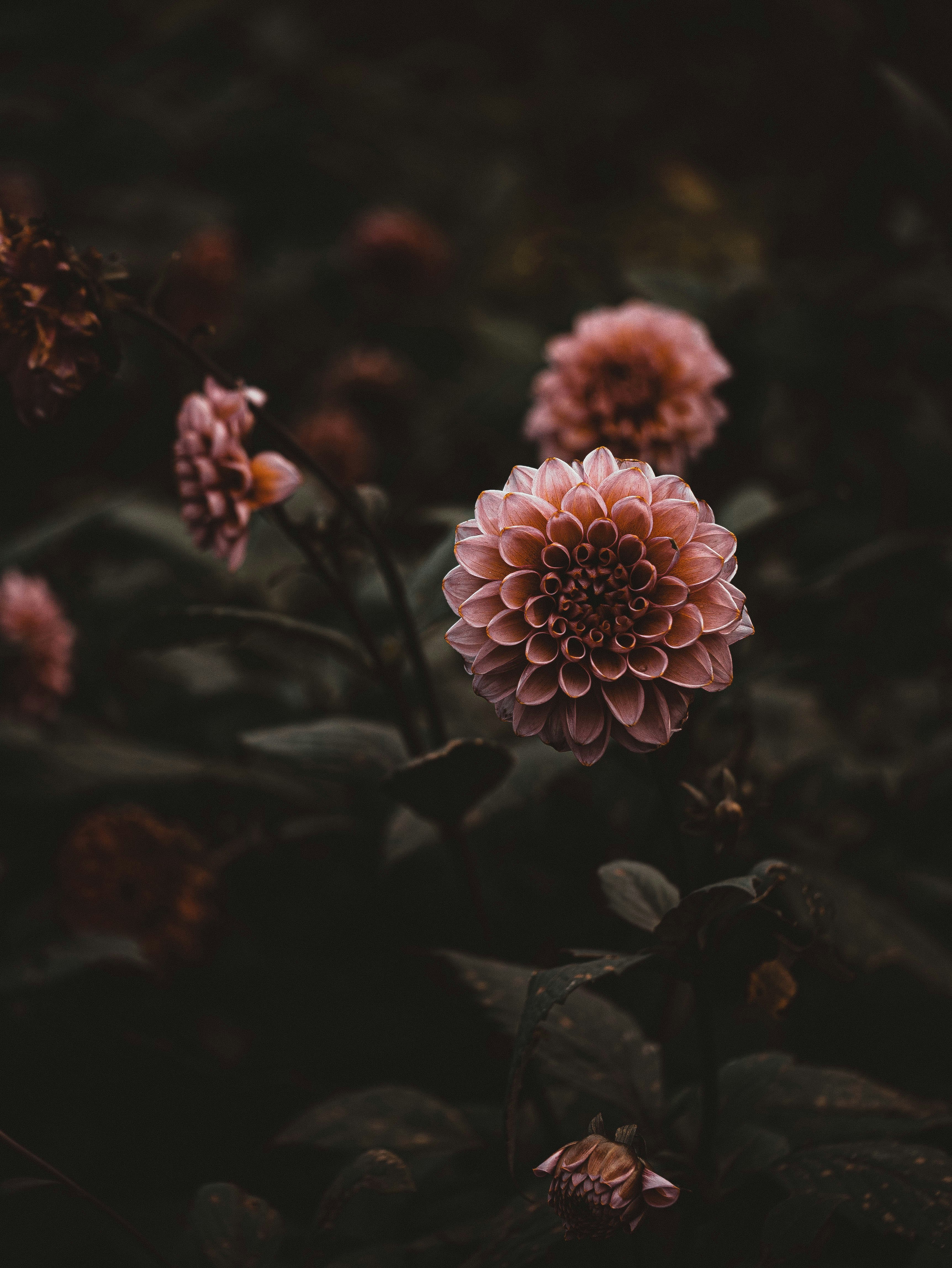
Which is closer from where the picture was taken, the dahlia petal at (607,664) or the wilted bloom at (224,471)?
the dahlia petal at (607,664)

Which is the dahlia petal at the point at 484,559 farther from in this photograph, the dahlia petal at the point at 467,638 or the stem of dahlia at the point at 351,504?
the stem of dahlia at the point at 351,504

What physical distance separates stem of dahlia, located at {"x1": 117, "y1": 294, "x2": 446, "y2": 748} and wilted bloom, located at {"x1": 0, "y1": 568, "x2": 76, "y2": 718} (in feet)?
2.21

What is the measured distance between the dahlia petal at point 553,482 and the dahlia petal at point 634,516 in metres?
0.04

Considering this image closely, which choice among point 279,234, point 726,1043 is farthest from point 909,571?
point 279,234

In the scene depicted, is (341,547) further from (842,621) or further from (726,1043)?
(842,621)

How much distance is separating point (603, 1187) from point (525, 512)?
42cm

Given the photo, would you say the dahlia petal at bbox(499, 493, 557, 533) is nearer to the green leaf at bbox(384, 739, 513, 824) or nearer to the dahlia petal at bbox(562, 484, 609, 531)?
the dahlia petal at bbox(562, 484, 609, 531)

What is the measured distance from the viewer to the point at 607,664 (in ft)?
1.95

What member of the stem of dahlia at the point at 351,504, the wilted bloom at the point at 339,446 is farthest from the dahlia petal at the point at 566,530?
the wilted bloom at the point at 339,446

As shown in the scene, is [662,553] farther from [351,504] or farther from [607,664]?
[351,504]

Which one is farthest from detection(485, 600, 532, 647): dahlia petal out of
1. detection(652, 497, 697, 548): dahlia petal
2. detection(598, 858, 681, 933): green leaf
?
detection(598, 858, 681, 933): green leaf

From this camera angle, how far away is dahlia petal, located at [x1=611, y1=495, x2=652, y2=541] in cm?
58

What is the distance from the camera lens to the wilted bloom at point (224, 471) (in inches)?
30.2

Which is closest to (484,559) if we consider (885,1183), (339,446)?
(885,1183)
